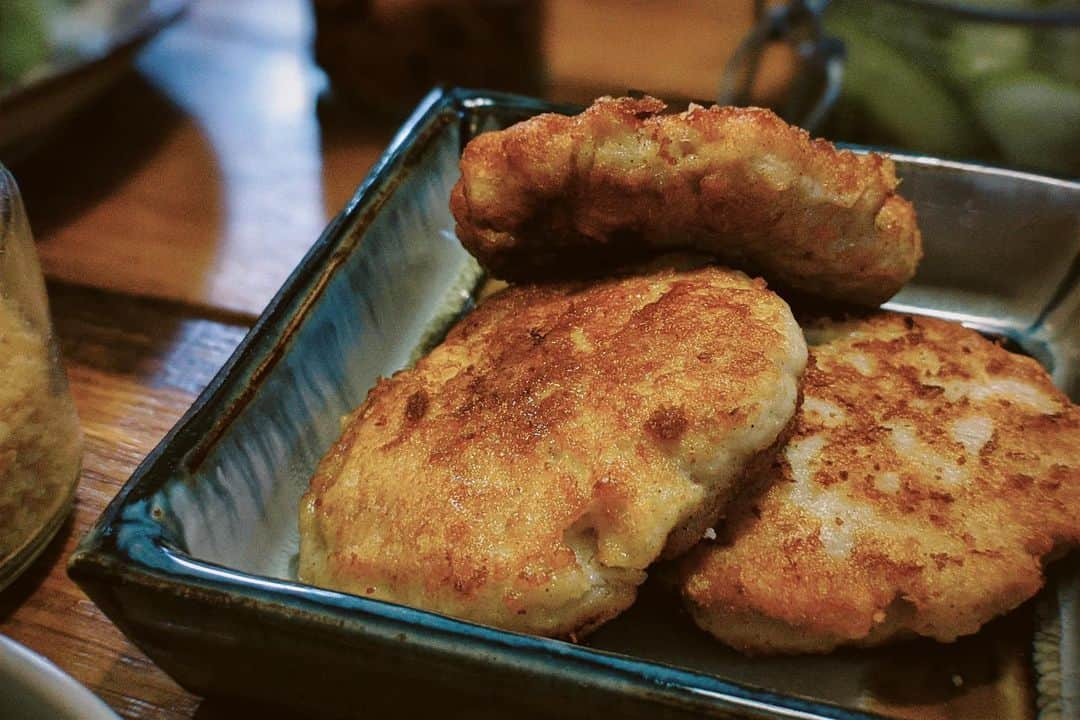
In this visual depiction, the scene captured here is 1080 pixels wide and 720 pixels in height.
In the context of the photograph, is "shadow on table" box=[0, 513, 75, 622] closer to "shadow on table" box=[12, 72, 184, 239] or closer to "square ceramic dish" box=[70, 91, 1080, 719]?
"square ceramic dish" box=[70, 91, 1080, 719]

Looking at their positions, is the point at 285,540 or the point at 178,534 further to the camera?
the point at 285,540

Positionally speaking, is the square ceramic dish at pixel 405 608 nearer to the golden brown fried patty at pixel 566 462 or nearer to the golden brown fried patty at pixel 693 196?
the golden brown fried patty at pixel 566 462

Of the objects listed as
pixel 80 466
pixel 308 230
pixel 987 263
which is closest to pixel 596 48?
pixel 308 230

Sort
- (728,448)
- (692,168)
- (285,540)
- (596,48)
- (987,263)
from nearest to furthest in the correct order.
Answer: (728,448)
(692,168)
(285,540)
(987,263)
(596,48)

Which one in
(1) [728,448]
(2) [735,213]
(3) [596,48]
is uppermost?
(2) [735,213]

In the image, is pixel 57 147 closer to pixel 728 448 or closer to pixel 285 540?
pixel 285 540

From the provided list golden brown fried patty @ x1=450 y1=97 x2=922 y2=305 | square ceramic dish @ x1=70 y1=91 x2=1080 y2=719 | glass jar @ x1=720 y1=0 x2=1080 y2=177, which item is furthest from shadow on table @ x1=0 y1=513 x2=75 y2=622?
glass jar @ x1=720 y1=0 x2=1080 y2=177

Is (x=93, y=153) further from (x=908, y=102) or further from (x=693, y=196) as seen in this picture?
(x=908, y=102)
